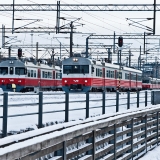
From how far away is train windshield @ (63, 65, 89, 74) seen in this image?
148ft

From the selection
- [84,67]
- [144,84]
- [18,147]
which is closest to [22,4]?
[84,67]

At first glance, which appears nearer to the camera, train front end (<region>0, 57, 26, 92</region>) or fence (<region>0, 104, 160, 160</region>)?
fence (<region>0, 104, 160, 160</region>)

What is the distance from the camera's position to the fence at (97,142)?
269 inches

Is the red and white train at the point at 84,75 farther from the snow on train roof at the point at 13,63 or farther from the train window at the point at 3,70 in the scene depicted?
the train window at the point at 3,70

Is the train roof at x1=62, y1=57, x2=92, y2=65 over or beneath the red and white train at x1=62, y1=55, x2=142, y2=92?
over

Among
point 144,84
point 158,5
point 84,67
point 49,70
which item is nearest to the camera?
point 158,5

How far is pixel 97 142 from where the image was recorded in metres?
10.6

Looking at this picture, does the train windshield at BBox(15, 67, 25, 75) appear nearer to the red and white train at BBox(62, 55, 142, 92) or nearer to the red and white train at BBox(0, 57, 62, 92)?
the red and white train at BBox(0, 57, 62, 92)

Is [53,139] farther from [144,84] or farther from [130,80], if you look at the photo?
[144,84]

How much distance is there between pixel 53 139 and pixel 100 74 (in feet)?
132

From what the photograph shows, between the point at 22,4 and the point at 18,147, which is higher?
the point at 22,4

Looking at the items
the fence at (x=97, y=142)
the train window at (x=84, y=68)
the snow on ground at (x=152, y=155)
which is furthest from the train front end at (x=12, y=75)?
the snow on ground at (x=152, y=155)

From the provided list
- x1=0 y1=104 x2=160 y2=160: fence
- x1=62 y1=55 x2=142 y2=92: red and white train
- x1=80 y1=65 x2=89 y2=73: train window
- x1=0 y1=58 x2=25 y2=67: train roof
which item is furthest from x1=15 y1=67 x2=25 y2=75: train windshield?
x1=0 y1=104 x2=160 y2=160: fence

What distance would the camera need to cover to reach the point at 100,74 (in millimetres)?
47562
